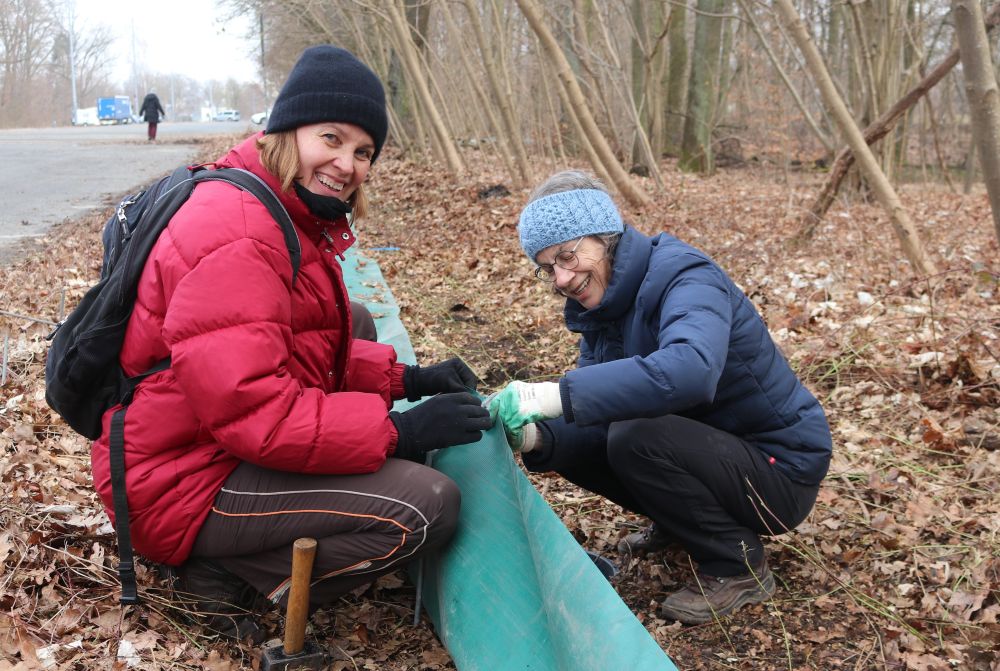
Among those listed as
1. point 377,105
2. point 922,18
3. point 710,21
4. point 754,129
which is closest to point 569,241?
point 377,105

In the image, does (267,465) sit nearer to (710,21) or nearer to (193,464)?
(193,464)

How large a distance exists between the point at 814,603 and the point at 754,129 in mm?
19079

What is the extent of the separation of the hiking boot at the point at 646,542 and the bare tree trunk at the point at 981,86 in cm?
209

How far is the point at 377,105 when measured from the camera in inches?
105

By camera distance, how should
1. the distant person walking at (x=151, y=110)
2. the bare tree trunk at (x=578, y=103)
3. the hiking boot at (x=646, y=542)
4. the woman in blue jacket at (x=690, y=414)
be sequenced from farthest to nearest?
the distant person walking at (x=151, y=110), the bare tree trunk at (x=578, y=103), the hiking boot at (x=646, y=542), the woman in blue jacket at (x=690, y=414)

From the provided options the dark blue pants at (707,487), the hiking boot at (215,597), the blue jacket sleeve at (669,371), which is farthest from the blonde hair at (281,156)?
the dark blue pants at (707,487)

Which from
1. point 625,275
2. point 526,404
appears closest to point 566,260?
point 625,275

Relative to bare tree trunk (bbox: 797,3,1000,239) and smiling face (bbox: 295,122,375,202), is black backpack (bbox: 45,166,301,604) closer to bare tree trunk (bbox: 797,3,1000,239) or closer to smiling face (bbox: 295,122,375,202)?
smiling face (bbox: 295,122,375,202)

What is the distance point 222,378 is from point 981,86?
3.26 meters

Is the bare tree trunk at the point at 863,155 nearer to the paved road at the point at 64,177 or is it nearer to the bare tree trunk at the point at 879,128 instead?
the bare tree trunk at the point at 879,128

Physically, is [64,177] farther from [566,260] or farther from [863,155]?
[566,260]

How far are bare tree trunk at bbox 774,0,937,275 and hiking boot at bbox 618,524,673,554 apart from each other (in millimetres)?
3740

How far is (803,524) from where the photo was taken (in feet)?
10.9

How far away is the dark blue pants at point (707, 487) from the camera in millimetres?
2750
